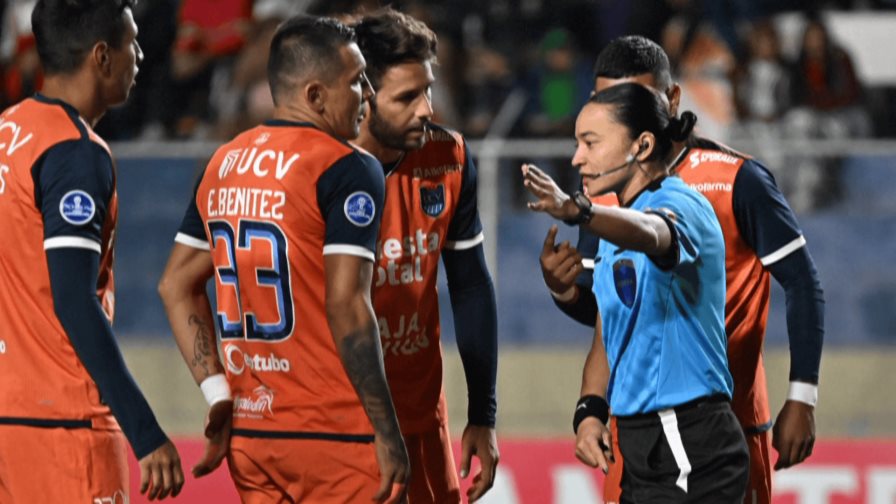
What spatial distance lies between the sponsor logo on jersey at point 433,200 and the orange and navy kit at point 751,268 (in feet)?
2.86

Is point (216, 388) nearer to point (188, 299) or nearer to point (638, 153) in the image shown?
point (188, 299)

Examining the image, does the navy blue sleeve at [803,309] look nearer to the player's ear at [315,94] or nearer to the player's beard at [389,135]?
the player's beard at [389,135]

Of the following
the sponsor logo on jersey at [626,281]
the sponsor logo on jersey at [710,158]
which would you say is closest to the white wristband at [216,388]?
the sponsor logo on jersey at [626,281]

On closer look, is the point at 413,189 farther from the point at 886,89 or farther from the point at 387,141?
the point at 886,89

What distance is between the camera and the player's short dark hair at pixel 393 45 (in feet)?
15.7

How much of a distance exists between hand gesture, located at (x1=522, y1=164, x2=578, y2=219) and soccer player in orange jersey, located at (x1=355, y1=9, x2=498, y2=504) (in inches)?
42.6

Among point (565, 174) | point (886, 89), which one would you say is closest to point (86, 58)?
point (565, 174)

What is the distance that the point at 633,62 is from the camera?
17.3 feet

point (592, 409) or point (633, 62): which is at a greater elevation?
point (633, 62)

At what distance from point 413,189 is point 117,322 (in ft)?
19.2

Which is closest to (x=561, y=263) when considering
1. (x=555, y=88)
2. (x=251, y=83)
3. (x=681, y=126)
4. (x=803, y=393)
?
(x=681, y=126)

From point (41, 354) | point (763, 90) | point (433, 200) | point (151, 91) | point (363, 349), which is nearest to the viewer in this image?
point (363, 349)

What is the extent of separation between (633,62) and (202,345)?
76.9 inches

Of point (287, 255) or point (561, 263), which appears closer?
point (287, 255)
